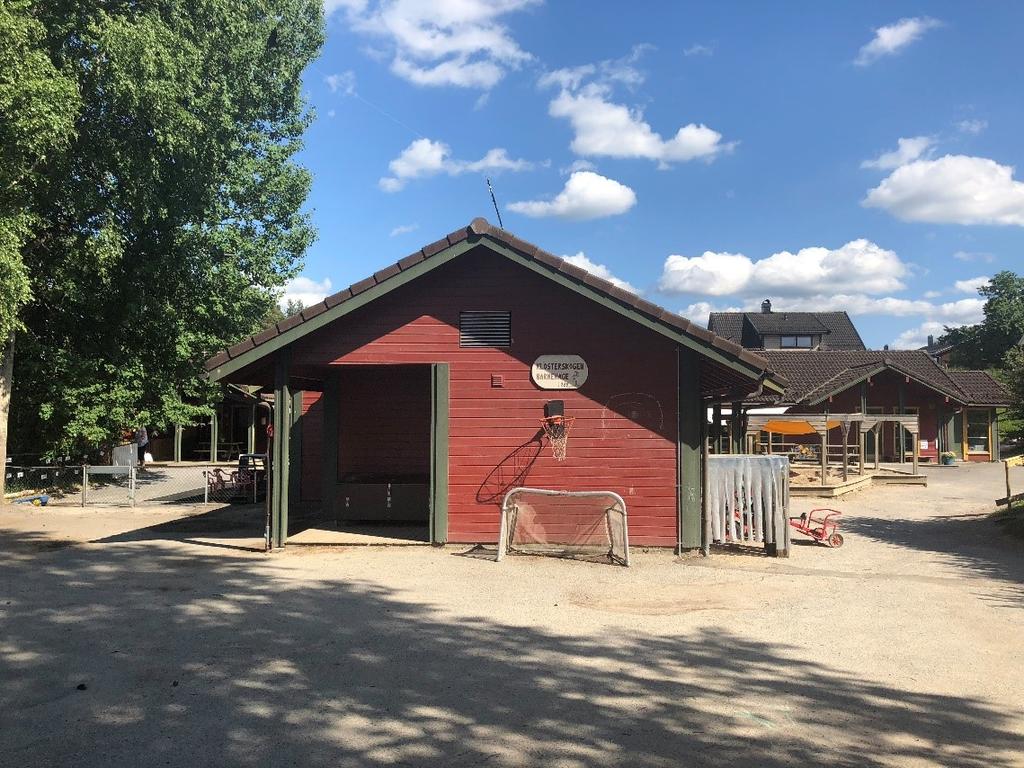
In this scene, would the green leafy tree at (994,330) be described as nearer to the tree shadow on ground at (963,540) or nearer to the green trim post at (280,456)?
the tree shadow on ground at (963,540)

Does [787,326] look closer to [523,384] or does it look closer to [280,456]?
[523,384]

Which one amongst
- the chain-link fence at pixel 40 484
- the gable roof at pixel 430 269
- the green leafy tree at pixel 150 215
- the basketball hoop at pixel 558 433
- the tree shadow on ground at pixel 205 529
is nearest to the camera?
the gable roof at pixel 430 269

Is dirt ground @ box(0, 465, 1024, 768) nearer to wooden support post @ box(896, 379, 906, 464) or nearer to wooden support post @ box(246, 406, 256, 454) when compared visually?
wooden support post @ box(246, 406, 256, 454)

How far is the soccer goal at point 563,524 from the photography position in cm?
987

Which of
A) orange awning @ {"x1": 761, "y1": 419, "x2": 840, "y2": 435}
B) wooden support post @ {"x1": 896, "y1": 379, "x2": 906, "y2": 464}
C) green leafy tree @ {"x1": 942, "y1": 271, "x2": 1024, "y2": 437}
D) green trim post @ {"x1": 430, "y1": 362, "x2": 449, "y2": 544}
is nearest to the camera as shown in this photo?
green trim post @ {"x1": 430, "y1": 362, "x2": 449, "y2": 544}

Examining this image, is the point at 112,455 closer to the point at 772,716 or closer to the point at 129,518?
the point at 129,518

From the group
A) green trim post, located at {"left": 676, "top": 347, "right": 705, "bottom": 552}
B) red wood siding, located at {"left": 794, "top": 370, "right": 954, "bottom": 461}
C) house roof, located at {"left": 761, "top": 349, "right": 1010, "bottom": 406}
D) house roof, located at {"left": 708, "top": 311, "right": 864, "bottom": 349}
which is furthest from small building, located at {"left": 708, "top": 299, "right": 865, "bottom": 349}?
green trim post, located at {"left": 676, "top": 347, "right": 705, "bottom": 552}

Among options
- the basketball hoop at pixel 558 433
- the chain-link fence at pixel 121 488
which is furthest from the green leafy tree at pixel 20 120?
the basketball hoop at pixel 558 433

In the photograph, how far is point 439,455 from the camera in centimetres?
1020

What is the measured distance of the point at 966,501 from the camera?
60.7ft

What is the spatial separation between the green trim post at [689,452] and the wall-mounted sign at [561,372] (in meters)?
1.35

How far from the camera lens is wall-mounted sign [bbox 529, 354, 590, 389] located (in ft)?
33.0

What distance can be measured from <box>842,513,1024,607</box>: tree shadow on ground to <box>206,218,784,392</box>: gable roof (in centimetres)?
356

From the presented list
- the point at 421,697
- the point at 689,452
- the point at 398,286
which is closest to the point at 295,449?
the point at 398,286
